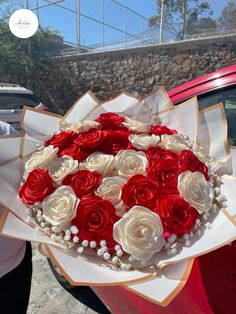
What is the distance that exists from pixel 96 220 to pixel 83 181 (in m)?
0.15

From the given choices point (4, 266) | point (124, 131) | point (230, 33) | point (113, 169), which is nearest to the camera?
point (113, 169)

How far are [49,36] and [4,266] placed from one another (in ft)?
49.1

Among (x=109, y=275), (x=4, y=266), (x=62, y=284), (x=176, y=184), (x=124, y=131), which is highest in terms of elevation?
(x=124, y=131)

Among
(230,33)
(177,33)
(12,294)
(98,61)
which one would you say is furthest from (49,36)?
(12,294)

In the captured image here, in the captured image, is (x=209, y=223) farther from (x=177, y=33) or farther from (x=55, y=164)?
(x=177, y=33)

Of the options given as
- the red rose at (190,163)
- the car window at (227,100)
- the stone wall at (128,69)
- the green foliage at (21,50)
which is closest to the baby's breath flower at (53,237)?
the red rose at (190,163)

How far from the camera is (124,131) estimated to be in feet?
4.45

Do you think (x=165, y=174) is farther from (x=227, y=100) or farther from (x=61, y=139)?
(x=227, y=100)

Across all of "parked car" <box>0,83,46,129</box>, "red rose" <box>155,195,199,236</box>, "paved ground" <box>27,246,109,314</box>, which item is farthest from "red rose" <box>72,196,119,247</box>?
"parked car" <box>0,83,46,129</box>

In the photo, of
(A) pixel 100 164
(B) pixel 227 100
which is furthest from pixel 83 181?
(B) pixel 227 100

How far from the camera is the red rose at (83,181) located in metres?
1.07

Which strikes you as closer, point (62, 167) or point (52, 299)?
point (62, 167)

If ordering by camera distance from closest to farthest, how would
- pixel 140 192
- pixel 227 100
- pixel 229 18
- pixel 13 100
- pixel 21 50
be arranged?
pixel 140 192
pixel 227 100
pixel 13 100
pixel 229 18
pixel 21 50

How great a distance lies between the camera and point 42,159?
47.7 inches
